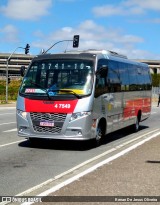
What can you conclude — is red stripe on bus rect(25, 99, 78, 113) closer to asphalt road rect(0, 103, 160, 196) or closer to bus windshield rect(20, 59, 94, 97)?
bus windshield rect(20, 59, 94, 97)

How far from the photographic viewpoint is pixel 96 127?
1192 centimetres

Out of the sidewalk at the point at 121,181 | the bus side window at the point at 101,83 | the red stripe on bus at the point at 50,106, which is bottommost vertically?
the sidewalk at the point at 121,181

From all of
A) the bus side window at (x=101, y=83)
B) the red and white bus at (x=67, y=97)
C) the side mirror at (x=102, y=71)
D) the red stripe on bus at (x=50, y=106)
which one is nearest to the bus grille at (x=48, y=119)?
the red and white bus at (x=67, y=97)

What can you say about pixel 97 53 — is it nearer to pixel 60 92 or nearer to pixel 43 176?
pixel 60 92

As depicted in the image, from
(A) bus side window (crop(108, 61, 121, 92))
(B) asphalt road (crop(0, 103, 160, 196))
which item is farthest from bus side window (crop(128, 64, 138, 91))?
(B) asphalt road (crop(0, 103, 160, 196))

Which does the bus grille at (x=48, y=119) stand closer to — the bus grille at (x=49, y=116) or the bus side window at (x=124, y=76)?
the bus grille at (x=49, y=116)

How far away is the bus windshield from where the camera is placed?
1153 cm

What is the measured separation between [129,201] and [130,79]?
10.7 m

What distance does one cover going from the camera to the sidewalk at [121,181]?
6.27 metres

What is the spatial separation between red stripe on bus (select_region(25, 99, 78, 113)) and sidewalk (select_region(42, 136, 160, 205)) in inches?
87.6

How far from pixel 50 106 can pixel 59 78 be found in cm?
92

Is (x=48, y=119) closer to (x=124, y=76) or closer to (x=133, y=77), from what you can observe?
(x=124, y=76)

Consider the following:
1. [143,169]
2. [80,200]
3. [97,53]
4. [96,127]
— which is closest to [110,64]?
[97,53]

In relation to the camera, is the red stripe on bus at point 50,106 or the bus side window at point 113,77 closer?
the red stripe on bus at point 50,106
